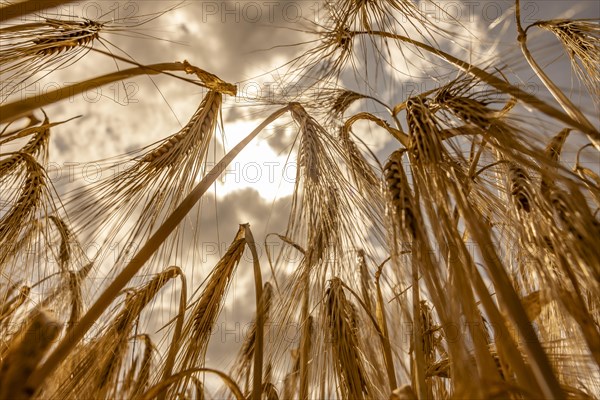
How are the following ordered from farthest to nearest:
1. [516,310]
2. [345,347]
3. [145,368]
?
[145,368] < [345,347] < [516,310]

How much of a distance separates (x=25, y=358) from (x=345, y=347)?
1.08m

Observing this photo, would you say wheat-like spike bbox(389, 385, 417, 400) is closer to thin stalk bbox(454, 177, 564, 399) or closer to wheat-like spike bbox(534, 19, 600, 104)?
thin stalk bbox(454, 177, 564, 399)

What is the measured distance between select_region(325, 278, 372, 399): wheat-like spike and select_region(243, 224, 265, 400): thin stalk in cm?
24

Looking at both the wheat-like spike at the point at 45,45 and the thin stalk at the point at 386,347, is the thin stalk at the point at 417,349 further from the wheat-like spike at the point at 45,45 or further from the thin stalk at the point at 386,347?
the wheat-like spike at the point at 45,45

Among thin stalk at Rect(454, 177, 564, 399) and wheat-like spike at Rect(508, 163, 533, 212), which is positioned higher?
wheat-like spike at Rect(508, 163, 533, 212)

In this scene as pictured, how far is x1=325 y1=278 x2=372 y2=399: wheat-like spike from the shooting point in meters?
1.45

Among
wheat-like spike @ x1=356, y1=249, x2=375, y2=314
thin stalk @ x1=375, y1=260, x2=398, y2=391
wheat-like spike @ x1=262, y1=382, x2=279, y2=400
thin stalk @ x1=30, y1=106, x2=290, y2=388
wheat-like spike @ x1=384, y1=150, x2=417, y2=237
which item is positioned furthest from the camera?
wheat-like spike @ x1=262, y1=382, x2=279, y2=400

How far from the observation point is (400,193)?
3.17 ft

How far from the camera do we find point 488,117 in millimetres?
983

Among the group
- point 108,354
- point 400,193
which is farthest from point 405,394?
point 108,354

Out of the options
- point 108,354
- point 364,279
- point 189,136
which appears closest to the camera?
point 108,354

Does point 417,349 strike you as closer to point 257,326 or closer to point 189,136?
point 257,326

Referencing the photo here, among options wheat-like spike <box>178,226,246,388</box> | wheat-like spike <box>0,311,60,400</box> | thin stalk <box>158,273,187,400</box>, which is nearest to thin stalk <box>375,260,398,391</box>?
wheat-like spike <box>178,226,246,388</box>

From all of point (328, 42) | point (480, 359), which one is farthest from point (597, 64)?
point (480, 359)
